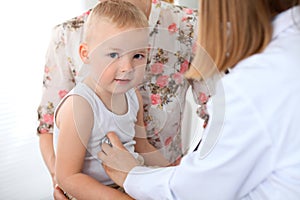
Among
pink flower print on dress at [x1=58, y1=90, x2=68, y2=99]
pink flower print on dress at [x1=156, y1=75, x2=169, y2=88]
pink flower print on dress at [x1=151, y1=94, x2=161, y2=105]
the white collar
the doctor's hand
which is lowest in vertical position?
the doctor's hand

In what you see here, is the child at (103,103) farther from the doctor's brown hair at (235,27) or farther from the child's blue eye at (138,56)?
the doctor's brown hair at (235,27)

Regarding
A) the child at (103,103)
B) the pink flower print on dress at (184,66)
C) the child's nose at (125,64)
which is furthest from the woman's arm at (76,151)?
the pink flower print on dress at (184,66)

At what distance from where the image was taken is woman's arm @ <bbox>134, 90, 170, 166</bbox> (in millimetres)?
903

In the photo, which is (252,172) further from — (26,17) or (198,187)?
(26,17)

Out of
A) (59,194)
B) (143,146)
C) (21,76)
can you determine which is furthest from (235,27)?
(21,76)

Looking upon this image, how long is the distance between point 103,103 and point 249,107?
0.32m

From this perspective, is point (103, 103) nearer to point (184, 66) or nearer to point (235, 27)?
point (184, 66)

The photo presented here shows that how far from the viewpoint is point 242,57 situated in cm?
70

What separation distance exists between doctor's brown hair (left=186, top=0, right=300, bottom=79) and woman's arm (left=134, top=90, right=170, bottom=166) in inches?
9.3

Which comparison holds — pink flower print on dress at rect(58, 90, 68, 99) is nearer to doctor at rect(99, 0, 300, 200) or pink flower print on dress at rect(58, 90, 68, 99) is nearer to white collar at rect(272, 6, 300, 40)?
doctor at rect(99, 0, 300, 200)

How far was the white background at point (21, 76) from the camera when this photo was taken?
162cm

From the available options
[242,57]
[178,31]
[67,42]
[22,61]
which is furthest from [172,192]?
[22,61]

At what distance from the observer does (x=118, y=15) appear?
832 millimetres

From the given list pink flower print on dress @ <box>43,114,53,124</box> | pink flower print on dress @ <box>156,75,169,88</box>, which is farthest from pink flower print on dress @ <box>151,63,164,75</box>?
pink flower print on dress @ <box>43,114,53,124</box>
